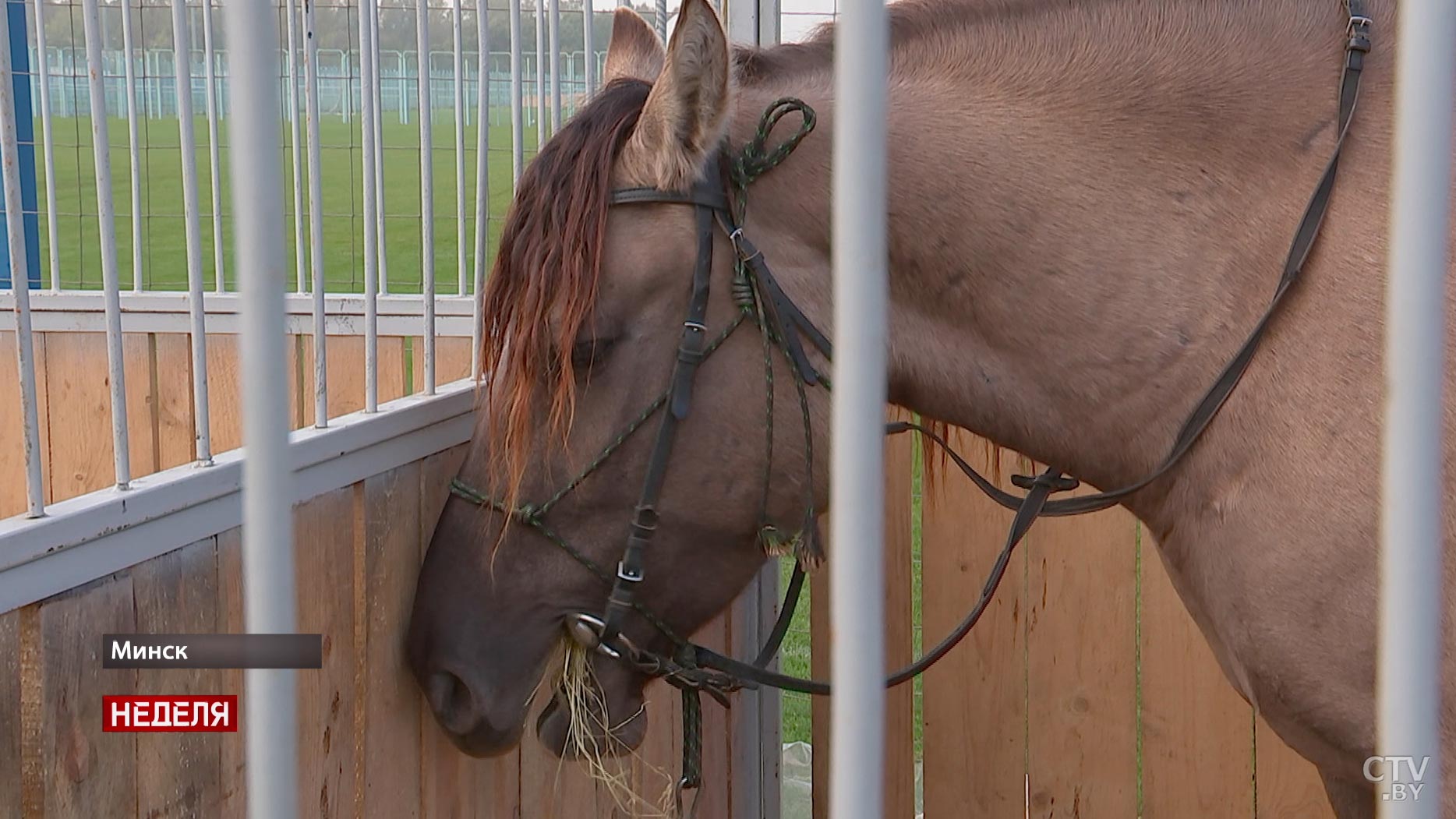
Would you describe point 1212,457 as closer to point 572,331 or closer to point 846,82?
point 572,331

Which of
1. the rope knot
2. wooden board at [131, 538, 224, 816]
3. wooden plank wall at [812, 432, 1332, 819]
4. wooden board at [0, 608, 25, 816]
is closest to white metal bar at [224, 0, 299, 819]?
wooden board at [0, 608, 25, 816]

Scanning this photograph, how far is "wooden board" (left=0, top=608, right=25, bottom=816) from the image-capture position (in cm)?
110

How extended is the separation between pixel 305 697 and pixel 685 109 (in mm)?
852

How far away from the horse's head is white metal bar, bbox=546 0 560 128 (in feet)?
1.74

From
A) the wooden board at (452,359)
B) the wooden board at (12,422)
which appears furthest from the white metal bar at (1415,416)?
the wooden board at (12,422)

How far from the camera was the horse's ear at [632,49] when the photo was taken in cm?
184

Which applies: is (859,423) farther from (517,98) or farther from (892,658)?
(892,658)

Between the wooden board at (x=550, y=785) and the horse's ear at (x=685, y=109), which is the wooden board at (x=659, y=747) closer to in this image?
the wooden board at (x=550, y=785)

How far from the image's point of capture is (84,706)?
1193 millimetres

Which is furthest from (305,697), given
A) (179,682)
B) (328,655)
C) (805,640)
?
(805,640)

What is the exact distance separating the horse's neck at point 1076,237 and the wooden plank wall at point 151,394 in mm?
1198

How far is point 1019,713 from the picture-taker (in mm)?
2812

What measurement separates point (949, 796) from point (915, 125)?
6.08 ft

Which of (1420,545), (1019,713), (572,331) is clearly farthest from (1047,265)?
(1019,713)
